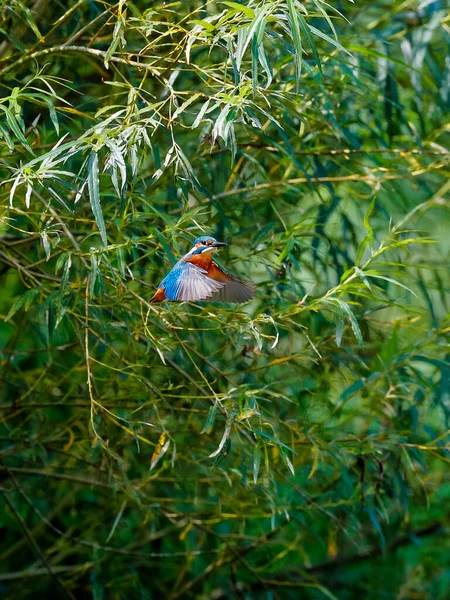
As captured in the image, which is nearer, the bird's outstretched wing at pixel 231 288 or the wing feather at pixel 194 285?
the wing feather at pixel 194 285

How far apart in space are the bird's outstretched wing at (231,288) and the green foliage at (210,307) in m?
Result: 0.06

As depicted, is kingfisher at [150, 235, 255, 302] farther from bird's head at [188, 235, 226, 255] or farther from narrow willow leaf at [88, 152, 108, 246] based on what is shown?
narrow willow leaf at [88, 152, 108, 246]

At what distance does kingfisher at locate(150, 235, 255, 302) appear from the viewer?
1724mm

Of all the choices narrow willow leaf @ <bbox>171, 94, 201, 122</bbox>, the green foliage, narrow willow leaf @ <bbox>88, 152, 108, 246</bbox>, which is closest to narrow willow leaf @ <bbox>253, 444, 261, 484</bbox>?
the green foliage

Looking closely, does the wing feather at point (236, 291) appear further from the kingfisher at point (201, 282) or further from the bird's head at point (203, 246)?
the bird's head at point (203, 246)

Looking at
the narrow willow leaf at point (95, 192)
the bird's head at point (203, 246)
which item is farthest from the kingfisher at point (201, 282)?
the narrow willow leaf at point (95, 192)

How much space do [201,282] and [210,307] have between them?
0.23 metres

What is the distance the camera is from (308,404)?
2.52m

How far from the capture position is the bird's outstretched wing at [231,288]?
1.96 metres

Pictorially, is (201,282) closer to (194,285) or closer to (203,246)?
(194,285)

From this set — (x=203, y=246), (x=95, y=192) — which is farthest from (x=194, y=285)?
(x=95, y=192)

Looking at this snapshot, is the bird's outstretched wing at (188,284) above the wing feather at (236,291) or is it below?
above

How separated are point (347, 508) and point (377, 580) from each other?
1564 mm

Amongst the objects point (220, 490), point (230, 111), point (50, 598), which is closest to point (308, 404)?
point (220, 490)
